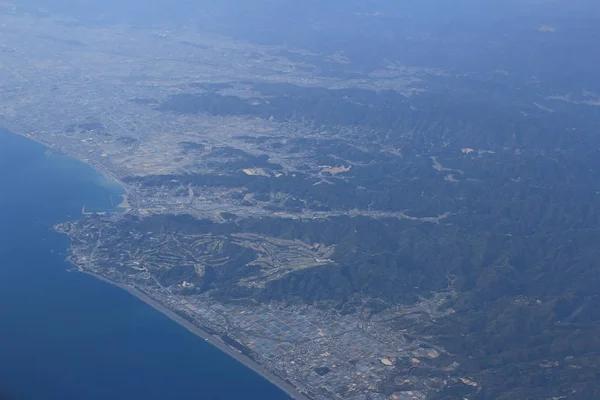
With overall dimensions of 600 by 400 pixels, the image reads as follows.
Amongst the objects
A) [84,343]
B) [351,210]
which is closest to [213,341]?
[84,343]

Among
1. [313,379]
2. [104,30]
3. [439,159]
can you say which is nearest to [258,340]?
[313,379]

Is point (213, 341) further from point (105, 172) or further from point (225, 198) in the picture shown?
point (105, 172)

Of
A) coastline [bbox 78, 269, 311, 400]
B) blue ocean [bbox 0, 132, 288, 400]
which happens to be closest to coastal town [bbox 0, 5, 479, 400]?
coastline [bbox 78, 269, 311, 400]

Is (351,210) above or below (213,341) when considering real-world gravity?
Result: above

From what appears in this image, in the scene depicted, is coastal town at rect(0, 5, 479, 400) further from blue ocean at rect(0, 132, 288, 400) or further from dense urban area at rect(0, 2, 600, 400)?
blue ocean at rect(0, 132, 288, 400)

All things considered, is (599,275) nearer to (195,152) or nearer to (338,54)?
(195,152)
